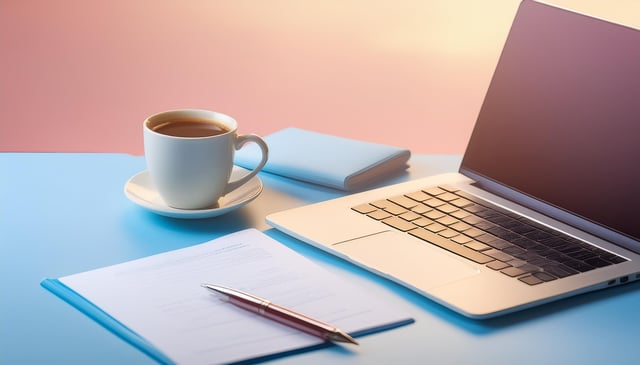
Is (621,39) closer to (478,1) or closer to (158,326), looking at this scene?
(158,326)

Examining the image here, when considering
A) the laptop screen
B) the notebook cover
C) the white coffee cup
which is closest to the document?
the notebook cover

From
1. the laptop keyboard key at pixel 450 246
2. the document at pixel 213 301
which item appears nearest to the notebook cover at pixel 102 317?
the document at pixel 213 301

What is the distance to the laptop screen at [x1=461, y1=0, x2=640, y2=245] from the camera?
46.2 inches

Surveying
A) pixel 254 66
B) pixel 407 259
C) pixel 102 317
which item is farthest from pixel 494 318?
pixel 254 66

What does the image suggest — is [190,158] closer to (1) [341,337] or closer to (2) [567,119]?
(1) [341,337]

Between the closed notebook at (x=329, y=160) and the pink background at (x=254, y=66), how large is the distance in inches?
72.1

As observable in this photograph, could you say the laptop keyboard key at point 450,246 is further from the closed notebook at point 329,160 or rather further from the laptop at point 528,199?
the closed notebook at point 329,160

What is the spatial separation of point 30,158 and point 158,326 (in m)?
0.58

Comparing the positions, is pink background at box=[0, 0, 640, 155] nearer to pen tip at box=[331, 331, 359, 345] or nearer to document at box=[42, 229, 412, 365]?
document at box=[42, 229, 412, 365]

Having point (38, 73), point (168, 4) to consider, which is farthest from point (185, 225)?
point (168, 4)

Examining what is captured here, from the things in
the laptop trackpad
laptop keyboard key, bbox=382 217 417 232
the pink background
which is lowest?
the pink background

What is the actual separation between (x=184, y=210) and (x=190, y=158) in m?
0.08

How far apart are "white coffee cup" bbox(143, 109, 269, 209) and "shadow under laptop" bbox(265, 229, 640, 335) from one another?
0.18m

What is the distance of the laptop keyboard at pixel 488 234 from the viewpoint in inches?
42.9
